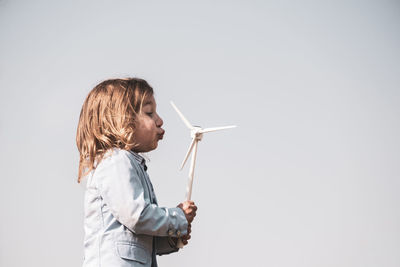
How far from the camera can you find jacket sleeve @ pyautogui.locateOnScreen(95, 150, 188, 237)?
2.33 metres

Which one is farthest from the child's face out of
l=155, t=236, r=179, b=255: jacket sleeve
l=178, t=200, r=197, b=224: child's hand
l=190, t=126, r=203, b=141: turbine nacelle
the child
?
l=190, t=126, r=203, b=141: turbine nacelle

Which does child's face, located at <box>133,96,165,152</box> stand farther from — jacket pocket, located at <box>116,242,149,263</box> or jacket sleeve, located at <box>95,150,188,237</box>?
jacket pocket, located at <box>116,242,149,263</box>

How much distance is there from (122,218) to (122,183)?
0.52 ft

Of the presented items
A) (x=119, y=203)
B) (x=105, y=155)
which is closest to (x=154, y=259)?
(x=119, y=203)

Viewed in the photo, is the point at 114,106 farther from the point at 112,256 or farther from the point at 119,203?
the point at 112,256

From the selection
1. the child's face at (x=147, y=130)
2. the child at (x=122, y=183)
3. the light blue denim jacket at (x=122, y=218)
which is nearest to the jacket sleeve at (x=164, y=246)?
the child at (x=122, y=183)

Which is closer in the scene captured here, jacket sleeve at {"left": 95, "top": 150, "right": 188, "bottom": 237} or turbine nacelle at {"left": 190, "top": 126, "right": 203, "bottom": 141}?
jacket sleeve at {"left": 95, "top": 150, "right": 188, "bottom": 237}

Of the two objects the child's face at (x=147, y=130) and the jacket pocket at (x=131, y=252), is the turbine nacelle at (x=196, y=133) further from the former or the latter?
the jacket pocket at (x=131, y=252)

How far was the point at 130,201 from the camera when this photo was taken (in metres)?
2.33

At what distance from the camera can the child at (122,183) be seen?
7.74ft

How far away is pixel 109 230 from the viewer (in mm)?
2400

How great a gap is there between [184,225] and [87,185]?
0.52 metres

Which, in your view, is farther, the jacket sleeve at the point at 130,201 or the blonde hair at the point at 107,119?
the blonde hair at the point at 107,119

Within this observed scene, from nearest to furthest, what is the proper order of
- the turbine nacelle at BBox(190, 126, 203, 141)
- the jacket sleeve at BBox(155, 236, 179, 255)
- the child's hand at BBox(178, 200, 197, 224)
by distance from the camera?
the child's hand at BBox(178, 200, 197, 224), the jacket sleeve at BBox(155, 236, 179, 255), the turbine nacelle at BBox(190, 126, 203, 141)
